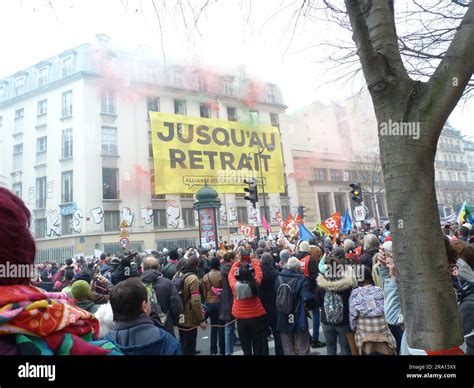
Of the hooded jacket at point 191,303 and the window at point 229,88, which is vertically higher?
the window at point 229,88

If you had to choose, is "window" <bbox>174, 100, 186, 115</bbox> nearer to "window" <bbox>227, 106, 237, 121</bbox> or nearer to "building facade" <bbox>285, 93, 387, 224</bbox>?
"window" <bbox>227, 106, 237, 121</bbox>

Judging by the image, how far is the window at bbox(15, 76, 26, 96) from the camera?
27.0 m

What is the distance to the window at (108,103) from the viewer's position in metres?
25.0

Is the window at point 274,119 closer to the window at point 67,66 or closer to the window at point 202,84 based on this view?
the window at point 202,84

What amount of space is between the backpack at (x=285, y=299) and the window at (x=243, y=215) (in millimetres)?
24929

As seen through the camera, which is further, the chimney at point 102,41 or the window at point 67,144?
the chimney at point 102,41

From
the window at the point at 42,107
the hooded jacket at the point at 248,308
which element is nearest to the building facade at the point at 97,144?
the window at the point at 42,107

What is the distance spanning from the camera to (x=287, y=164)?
31156 millimetres

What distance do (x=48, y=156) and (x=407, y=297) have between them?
86.2 ft

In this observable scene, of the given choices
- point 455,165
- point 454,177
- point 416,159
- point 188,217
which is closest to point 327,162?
point 188,217

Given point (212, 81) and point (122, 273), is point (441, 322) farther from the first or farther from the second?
point (212, 81)

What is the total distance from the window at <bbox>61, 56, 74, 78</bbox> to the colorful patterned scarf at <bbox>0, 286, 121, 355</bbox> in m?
29.3

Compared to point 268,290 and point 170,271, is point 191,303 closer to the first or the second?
point 268,290
